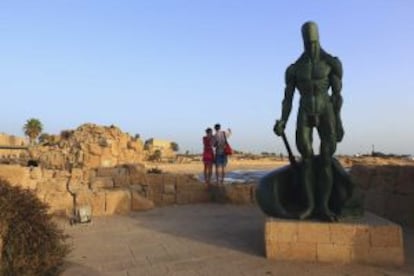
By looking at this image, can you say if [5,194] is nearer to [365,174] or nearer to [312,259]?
[312,259]

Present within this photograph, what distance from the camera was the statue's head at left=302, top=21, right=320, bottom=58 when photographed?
5.99 metres

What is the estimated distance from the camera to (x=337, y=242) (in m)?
5.39

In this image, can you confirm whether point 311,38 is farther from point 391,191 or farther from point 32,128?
point 32,128

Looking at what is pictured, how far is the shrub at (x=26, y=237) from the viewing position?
12.5 ft

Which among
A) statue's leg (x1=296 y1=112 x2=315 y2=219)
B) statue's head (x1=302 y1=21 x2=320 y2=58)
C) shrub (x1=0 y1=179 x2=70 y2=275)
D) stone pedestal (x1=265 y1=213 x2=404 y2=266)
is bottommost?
stone pedestal (x1=265 y1=213 x2=404 y2=266)

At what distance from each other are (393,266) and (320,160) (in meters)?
1.52

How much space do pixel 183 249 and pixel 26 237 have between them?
2.47 metres

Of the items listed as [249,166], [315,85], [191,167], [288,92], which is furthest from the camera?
[249,166]

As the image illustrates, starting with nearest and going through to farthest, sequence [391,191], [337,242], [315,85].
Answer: [337,242] → [315,85] → [391,191]

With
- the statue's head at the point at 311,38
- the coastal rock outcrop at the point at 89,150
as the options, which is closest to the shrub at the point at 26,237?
the statue's head at the point at 311,38

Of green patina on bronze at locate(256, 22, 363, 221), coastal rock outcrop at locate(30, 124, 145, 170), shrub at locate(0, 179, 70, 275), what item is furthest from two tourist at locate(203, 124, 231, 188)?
shrub at locate(0, 179, 70, 275)

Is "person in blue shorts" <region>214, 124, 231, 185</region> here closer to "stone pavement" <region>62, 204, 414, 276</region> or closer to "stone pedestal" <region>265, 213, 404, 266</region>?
"stone pavement" <region>62, 204, 414, 276</region>

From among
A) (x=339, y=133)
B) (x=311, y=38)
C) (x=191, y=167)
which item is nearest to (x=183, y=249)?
(x=339, y=133)

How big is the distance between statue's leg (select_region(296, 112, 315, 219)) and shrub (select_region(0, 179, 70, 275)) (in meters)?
3.05
